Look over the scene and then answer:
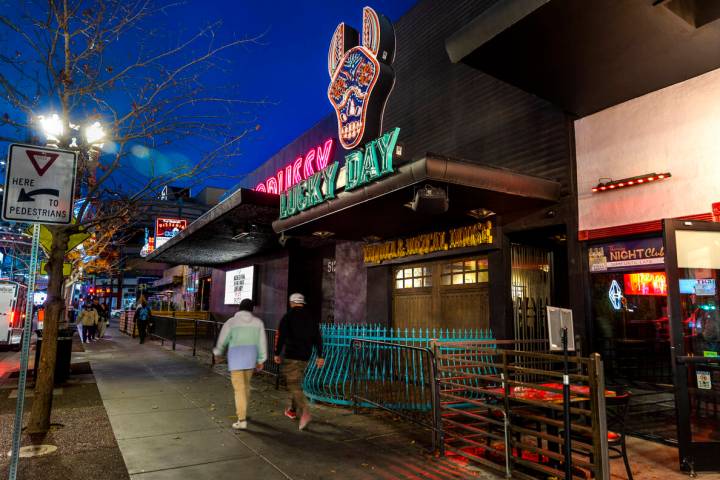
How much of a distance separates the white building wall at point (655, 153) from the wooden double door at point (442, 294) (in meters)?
2.74

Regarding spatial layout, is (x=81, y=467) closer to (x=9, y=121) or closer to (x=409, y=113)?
(x=9, y=121)

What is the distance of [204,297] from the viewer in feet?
97.6

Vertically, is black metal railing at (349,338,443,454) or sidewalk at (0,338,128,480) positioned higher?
black metal railing at (349,338,443,454)

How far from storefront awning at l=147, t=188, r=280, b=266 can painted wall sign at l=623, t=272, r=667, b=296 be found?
777 centimetres

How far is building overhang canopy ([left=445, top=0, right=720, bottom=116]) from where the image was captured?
5.34 metres

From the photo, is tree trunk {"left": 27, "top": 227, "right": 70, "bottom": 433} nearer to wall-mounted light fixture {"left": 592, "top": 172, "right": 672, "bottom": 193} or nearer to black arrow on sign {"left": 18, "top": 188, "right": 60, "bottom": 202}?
black arrow on sign {"left": 18, "top": 188, "right": 60, "bottom": 202}

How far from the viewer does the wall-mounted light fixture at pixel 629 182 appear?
6.60 meters

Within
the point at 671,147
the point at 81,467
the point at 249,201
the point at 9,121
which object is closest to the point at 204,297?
the point at 249,201

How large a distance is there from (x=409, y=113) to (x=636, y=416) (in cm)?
834

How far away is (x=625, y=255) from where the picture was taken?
280 inches

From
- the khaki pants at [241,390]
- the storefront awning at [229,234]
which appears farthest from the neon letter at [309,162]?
the khaki pants at [241,390]

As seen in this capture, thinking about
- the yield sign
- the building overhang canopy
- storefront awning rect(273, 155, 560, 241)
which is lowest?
the yield sign

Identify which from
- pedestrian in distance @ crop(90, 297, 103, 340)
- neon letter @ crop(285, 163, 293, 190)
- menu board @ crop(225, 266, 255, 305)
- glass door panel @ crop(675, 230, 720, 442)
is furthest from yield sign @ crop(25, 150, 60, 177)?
pedestrian in distance @ crop(90, 297, 103, 340)

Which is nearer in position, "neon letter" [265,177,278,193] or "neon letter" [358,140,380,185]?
"neon letter" [358,140,380,185]
